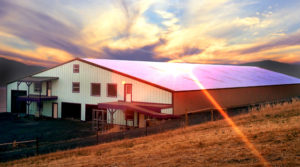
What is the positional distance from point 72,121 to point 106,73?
307 inches

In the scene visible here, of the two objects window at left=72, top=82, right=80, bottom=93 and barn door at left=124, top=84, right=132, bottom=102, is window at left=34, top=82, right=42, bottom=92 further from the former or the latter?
barn door at left=124, top=84, right=132, bottom=102

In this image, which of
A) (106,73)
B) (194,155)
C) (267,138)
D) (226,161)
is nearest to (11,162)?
(194,155)

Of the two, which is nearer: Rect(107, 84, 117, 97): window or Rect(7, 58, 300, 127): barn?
Rect(7, 58, 300, 127): barn

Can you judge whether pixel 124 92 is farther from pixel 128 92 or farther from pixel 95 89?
pixel 95 89

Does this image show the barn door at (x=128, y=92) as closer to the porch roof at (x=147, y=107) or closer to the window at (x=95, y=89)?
the porch roof at (x=147, y=107)

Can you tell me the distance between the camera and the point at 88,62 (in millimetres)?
32219

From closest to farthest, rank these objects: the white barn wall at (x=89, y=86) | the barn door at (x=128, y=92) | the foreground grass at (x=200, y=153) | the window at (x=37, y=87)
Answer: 1. the foreground grass at (x=200, y=153)
2. the white barn wall at (x=89, y=86)
3. the barn door at (x=128, y=92)
4. the window at (x=37, y=87)

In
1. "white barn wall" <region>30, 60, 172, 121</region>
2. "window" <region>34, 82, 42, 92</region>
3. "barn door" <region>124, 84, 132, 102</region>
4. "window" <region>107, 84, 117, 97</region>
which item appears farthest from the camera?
"window" <region>34, 82, 42, 92</region>

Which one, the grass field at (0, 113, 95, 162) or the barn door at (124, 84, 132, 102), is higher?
the barn door at (124, 84, 132, 102)

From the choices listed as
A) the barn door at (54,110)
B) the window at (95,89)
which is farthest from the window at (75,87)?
the barn door at (54,110)

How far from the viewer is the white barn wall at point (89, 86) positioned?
2666 centimetres

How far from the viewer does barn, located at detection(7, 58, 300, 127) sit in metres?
26.1


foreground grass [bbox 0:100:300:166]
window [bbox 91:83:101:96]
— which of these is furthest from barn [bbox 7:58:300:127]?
foreground grass [bbox 0:100:300:166]

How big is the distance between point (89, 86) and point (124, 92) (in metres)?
5.72
